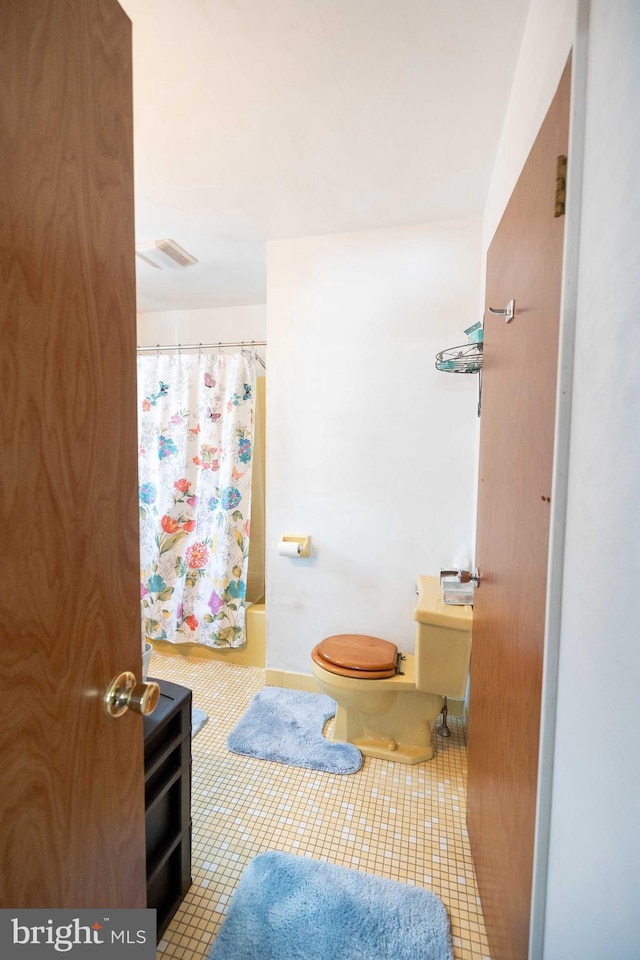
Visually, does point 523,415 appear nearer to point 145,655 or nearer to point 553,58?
point 553,58

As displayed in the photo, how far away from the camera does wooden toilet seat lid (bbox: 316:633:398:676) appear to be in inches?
67.7

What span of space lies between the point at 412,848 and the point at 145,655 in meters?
1.14

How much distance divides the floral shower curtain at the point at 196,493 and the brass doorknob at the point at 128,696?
5.44 feet

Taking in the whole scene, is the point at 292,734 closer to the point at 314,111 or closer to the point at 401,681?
the point at 401,681

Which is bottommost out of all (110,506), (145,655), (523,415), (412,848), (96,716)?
(412,848)

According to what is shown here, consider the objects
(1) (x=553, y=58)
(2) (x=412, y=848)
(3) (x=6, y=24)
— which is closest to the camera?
(3) (x=6, y=24)

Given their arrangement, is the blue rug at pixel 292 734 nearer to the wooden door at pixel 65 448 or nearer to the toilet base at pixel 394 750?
the toilet base at pixel 394 750

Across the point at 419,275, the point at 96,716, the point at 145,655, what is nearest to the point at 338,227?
the point at 419,275

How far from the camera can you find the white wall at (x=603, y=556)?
46 centimetres

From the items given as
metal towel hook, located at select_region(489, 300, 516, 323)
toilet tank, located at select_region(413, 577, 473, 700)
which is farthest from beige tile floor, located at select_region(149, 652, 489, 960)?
metal towel hook, located at select_region(489, 300, 516, 323)

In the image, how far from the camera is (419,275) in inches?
76.2

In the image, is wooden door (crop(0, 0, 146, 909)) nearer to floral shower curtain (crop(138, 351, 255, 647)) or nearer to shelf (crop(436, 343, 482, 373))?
shelf (crop(436, 343, 482, 373))

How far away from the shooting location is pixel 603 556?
21.2 inches

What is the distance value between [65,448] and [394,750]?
6.10ft
